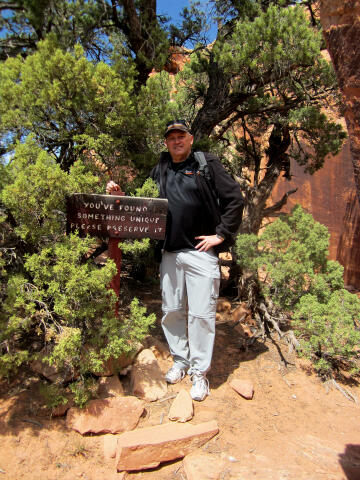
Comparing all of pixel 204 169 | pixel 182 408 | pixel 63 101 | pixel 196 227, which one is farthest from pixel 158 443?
pixel 63 101

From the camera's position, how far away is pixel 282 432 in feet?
9.24

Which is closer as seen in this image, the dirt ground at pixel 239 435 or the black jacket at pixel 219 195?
the dirt ground at pixel 239 435

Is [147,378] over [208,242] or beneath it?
beneath

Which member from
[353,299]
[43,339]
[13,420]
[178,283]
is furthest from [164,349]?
[353,299]

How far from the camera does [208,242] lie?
2955 mm

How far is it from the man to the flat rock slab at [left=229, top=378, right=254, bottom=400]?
0.31 meters

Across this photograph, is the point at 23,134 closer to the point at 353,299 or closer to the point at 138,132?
the point at 138,132

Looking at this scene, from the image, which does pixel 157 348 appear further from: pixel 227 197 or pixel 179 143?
pixel 179 143

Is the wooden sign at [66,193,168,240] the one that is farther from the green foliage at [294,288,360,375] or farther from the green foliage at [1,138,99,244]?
the green foliage at [294,288,360,375]

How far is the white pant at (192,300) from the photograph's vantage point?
9.84 feet

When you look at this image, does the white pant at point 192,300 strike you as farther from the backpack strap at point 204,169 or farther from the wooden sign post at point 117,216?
the backpack strap at point 204,169

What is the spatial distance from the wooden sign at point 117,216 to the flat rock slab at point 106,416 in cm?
130

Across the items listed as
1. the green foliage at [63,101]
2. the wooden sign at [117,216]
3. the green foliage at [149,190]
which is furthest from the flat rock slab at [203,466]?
the green foliage at [63,101]

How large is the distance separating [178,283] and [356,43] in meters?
2.11
